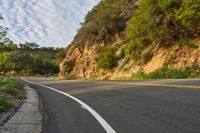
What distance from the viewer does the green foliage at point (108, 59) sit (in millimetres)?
39812

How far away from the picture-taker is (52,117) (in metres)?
10.7

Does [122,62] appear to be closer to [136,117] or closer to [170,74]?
[170,74]

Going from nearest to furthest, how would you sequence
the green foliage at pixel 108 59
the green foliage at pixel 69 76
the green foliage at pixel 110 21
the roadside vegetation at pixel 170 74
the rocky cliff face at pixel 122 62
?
the roadside vegetation at pixel 170 74
the rocky cliff face at pixel 122 62
the green foliage at pixel 108 59
the green foliage at pixel 110 21
the green foliage at pixel 69 76

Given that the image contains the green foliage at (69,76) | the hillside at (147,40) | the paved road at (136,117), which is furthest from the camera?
the green foliage at (69,76)

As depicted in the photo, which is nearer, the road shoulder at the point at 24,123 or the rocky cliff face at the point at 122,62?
the road shoulder at the point at 24,123

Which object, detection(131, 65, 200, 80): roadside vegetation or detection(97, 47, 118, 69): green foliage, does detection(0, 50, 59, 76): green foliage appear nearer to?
detection(97, 47, 118, 69): green foliage

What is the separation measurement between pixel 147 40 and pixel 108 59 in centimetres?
725

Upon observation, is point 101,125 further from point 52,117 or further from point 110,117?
point 52,117

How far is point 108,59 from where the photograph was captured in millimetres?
40062

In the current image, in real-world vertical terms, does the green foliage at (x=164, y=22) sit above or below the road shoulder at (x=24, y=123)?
above

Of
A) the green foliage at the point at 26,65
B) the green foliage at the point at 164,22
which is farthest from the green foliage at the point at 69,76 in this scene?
the green foliage at the point at 26,65

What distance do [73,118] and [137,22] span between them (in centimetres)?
2322

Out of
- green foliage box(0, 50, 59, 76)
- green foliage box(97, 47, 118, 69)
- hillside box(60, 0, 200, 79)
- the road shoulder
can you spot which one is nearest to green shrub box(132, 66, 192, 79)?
hillside box(60, 0, 200, 79)

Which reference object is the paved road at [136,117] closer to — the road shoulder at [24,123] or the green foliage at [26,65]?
the road shoulder at [24,123]
